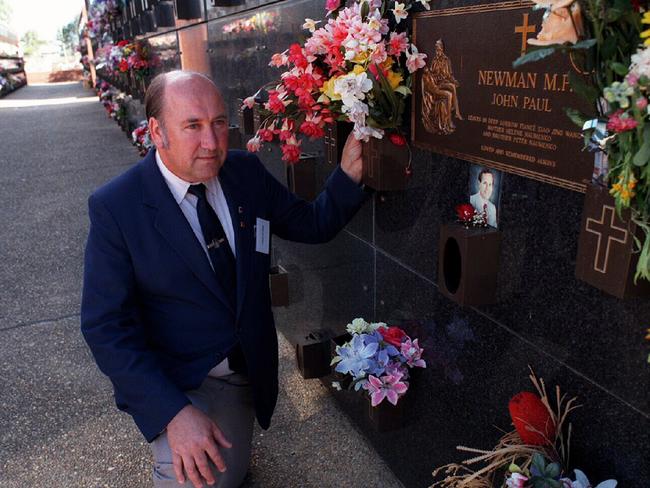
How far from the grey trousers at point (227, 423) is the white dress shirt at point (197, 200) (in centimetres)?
8

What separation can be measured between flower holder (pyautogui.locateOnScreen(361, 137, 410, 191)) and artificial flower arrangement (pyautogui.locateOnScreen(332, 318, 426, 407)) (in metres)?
0.55

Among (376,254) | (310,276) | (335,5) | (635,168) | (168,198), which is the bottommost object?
(310,276)

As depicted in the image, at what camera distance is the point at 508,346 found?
1852mm

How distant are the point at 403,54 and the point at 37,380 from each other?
276 cm

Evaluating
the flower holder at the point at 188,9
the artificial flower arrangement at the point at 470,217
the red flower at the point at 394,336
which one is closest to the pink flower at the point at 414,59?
the artificial flower arrangement at the point at 470,217

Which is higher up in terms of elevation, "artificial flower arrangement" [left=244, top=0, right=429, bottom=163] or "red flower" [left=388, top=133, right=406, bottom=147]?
"artificial flower arrangement" [left=244, top=0, right=429, bottom=163]

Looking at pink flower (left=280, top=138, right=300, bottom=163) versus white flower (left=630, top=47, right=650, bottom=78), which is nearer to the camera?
white flower (left=630, top=47, right=650, bottom=78)

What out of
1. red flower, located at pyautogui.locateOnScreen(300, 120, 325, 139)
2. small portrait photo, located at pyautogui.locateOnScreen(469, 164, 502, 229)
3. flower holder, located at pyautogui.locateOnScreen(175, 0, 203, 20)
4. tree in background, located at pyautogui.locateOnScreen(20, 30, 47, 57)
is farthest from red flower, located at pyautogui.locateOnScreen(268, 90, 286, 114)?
tree in background, located at pyautogui.locateOnScreen(20, 30, 47, 57)

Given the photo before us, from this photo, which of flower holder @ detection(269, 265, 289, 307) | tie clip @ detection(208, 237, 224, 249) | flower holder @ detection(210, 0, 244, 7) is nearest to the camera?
tie clip @ detection(208, 237, 224, 249)

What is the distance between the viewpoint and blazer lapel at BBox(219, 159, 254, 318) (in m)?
2.36

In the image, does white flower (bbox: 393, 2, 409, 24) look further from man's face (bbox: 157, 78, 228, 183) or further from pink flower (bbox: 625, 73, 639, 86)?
pink flower (bbox: 625, 73, 639, 86)

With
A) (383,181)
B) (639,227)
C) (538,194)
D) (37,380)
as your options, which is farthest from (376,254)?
(37,380)

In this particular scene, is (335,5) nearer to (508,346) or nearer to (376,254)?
(376,254)

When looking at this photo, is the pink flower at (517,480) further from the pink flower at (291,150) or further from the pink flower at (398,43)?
the pink flower at (291,150)
